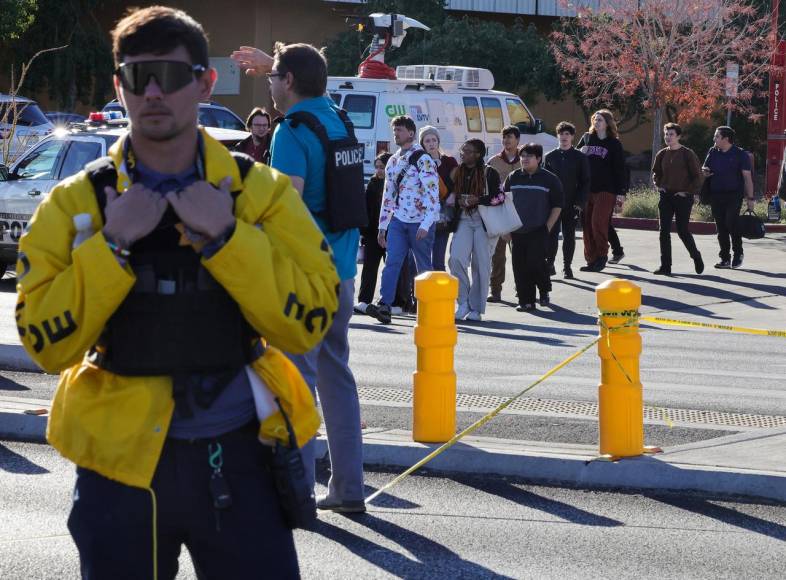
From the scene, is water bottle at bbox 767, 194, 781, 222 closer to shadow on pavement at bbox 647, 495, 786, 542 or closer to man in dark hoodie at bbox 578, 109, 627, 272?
man in dark hoodie at bbox 578, 109, 627, 272

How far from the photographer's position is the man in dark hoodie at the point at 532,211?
46.8 feet

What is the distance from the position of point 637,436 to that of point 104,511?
4.32 m

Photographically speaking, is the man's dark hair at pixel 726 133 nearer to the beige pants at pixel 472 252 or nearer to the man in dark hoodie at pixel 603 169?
the man in dark hoodie at pixel 603 169

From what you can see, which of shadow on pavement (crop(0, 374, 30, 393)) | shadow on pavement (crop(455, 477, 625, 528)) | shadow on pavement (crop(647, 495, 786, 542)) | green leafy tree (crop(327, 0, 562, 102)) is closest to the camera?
shadow on pavement (crop(647, 495, 786, 542))

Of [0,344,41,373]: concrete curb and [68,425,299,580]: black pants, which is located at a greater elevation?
[68,425,299,580]: black pants

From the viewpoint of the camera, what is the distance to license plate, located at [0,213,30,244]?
632 inches

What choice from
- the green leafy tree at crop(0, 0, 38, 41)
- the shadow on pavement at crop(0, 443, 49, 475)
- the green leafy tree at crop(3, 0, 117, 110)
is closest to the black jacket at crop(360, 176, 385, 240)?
the shadow on pavement at crop(0, 443, 49, 475)

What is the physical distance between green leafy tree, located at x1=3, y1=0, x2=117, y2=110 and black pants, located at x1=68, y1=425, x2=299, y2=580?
1503 inches

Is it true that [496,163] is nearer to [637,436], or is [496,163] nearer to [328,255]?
[637,436]

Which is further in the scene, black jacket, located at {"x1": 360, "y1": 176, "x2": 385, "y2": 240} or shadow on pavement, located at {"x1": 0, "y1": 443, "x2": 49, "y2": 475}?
black jacket, located at {"x1": 360, "y1": 176, "x2": 385, "y2": 240}

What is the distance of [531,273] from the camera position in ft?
48.2

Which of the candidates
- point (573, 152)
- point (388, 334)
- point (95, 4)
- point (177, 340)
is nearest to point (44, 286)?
point (177, 340)

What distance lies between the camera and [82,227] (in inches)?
119

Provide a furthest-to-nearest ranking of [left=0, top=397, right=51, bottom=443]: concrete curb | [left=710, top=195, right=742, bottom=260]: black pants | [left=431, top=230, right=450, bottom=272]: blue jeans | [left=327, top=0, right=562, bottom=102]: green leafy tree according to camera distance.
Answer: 1. [left=327, top=0, right=562, bottom=102]: green leafy tree
2. [left=710, top=195, right=742, bottom=260]: black pants
3. [left=431, top=230, right=450, bottom=272]: blue jeans
4. [left=0, top=397, right=51, bottom=443]: concrete curb
